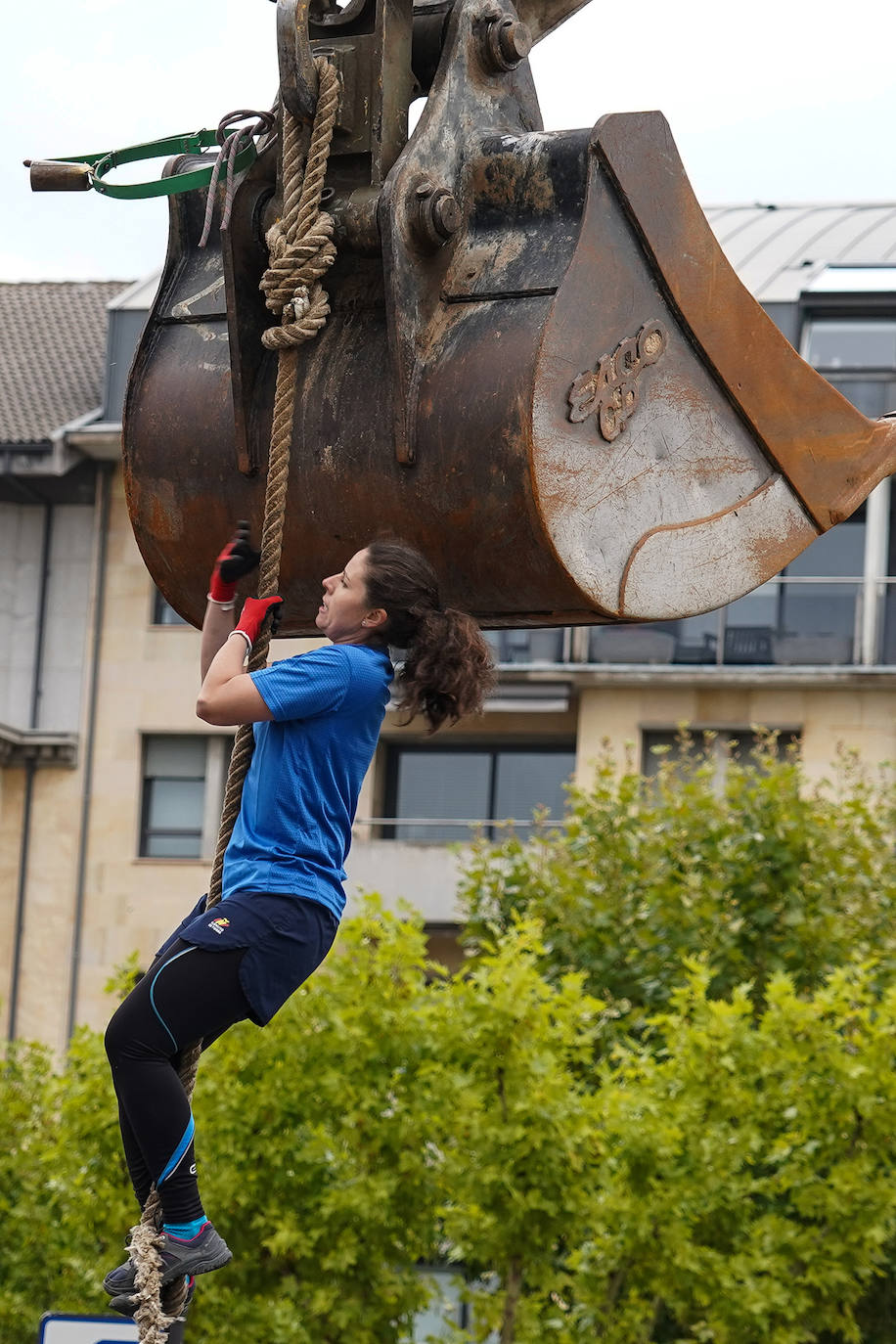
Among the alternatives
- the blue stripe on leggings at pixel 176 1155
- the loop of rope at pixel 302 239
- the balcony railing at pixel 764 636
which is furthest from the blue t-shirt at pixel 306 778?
the balcony railing at pixel 764 636

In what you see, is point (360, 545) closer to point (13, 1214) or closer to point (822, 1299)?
point (822, 1299)

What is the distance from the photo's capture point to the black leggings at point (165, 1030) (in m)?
4.20

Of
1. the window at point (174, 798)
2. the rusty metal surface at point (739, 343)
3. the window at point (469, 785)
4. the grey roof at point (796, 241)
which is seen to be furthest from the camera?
the window at point (174, 798)

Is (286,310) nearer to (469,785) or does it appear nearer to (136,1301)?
(136,1301)

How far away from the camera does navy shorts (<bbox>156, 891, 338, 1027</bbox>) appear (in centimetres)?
420

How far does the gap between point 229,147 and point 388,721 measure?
20886 mm

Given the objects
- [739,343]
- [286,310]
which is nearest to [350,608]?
[286,310]

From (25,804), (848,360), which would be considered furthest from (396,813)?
(848,360)

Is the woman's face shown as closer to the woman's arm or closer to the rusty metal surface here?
the woman's arm

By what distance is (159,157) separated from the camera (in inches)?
195

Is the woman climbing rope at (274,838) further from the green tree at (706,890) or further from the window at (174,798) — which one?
the window at (174,798)

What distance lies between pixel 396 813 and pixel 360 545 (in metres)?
23.0

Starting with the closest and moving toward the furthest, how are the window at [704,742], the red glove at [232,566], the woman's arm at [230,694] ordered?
the woman's arm at [230,694], the red glove at [232,566], the window at [704,742]

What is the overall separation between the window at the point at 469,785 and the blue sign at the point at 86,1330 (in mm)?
14588
